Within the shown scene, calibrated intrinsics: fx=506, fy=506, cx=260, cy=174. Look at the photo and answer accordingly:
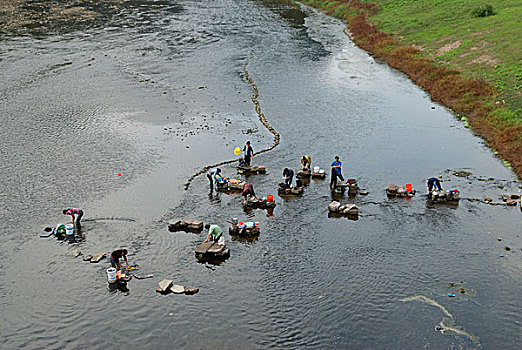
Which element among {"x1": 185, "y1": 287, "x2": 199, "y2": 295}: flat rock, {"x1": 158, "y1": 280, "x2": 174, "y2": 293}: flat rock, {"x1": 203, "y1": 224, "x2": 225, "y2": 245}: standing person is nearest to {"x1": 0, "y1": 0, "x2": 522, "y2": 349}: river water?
{"x1": 185, "y1": 287, "x2": 199, "y2": 295}: flat rock

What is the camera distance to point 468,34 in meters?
63.5

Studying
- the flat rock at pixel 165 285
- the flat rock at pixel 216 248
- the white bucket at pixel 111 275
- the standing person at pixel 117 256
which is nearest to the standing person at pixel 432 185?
the flat rock at pixel 216 248

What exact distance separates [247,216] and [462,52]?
4167 centimetres

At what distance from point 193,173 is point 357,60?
39066mm

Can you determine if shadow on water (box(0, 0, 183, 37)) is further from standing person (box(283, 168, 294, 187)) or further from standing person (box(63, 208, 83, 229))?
standing person (box(283, 168, 294, 187))

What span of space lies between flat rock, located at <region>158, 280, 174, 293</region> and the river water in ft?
1.50

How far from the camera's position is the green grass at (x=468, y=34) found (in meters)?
49.5

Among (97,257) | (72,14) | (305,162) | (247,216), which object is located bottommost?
(72,14)

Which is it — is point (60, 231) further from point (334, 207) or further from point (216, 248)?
point (334, 207)

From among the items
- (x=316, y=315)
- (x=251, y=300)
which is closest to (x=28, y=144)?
(x=251, y=300)

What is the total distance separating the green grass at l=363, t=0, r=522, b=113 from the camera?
4950 centimetres

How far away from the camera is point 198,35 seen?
7900cm

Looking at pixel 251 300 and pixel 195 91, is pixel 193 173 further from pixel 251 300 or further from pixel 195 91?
pixel 195 91

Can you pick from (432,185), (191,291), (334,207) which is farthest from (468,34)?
(191,291)
